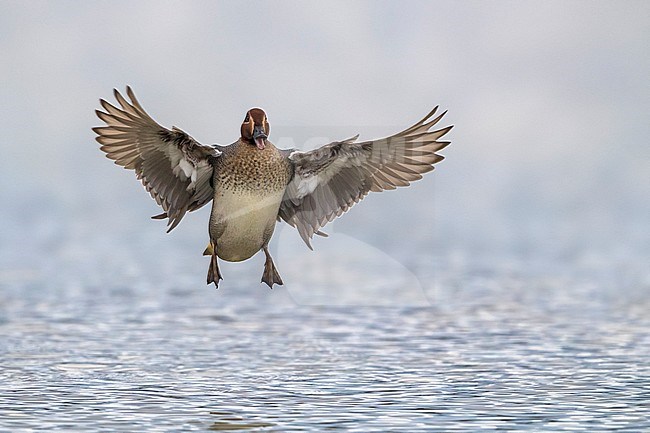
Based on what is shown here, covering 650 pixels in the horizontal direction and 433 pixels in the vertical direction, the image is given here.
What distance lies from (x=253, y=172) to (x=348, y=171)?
1.59 m

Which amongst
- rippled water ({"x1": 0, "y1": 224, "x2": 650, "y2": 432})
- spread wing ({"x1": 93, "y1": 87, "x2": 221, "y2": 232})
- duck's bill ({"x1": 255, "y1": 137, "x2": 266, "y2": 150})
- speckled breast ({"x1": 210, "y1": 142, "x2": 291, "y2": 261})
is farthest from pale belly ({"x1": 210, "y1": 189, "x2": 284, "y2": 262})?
rippled water ({"x1": 0, "y1": 224, "x2": 650, "y2": 432})

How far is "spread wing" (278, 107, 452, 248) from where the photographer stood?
12.2 meters

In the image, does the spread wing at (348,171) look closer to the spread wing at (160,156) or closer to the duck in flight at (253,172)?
the duck in flight at (253,172)

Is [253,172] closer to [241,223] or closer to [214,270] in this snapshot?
[241,223]

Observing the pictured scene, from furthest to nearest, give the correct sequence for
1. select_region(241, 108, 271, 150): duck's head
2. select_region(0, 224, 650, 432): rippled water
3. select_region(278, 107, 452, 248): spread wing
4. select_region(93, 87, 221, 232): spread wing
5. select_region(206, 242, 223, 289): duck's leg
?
select_region(0, 224, 650, 432): rippled water < select_region(278, 107, 452, 248): spread wing < select_region(93, 87, 221, 232): spread wing < select_region(206, 242, 223, 289): duck's leg < select_region(241, 108, 271, 150): duck's head

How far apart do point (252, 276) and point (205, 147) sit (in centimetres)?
2146

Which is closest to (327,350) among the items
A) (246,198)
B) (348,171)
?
(348,171)

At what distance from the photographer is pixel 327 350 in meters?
21.7

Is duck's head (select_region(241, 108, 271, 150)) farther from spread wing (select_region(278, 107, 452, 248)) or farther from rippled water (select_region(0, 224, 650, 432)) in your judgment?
rippled water (select_region(0, 224, 650, 432))

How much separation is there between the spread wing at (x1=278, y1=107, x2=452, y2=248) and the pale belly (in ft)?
2.31

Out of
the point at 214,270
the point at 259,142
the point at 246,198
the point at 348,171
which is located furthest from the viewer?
the point at 348,171

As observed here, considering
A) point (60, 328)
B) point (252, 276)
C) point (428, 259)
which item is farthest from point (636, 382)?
point (428, 259)

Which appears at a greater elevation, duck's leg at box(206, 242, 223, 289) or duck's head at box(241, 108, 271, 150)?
duck's head at box(241, 108, 271, 150)

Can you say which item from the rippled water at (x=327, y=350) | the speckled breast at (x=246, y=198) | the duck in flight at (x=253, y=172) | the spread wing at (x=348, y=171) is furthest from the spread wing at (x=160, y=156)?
the rippled water at (x=327, y=350)
